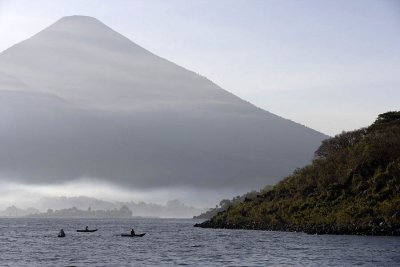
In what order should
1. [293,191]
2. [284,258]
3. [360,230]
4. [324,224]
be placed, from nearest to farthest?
1. [284,258]
2. [360,230]
3. [324,224]
4. [293,191]

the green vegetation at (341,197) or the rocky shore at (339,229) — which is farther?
the green vegetation at (341,197)

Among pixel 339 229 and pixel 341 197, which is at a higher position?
pixel 341 197

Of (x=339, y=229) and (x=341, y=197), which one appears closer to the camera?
(x=339, y=229)

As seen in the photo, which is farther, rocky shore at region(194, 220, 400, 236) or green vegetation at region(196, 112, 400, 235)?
green vegetation at region(196, 112, 400, 235)

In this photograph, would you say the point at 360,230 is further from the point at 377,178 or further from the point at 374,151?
the point at 374,151

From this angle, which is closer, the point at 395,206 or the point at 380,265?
the point at 380,265

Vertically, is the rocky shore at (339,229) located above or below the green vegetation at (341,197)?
below

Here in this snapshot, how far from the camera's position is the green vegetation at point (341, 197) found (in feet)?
413

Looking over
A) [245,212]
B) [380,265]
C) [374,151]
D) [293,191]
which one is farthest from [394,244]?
[245,212]

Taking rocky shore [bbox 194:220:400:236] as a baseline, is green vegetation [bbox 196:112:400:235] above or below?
above

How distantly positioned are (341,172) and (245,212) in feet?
101

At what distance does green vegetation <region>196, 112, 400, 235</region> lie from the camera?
126000 mm

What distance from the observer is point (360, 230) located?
12200 centimetres

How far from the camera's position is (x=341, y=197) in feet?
465
